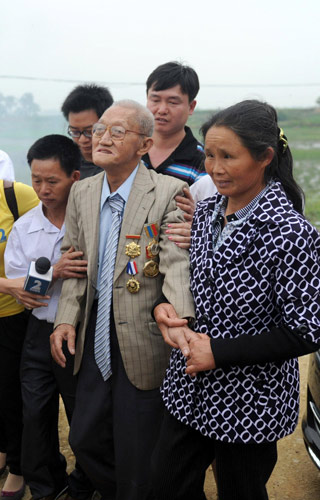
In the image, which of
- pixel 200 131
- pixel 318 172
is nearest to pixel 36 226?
pixel 200 131

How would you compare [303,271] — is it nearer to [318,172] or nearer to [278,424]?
[278,424]

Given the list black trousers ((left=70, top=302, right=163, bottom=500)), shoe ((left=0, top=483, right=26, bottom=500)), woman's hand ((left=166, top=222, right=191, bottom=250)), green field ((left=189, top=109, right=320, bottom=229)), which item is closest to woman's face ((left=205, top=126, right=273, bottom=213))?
woman's hand ((left=166, top=222, right=191, bottom=250))

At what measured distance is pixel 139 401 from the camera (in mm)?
2459

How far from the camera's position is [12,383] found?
9.80 feet

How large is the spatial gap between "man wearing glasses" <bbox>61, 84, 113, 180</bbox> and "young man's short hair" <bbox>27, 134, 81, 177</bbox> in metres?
0.24

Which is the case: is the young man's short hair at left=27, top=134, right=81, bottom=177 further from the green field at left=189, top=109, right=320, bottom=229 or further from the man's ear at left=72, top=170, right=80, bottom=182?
the green field at left=189, top=109, right=320, bottom=229

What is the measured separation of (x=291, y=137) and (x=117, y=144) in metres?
7.24

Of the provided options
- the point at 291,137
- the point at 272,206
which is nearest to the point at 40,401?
the point at 272,206

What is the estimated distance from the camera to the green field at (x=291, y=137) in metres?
6.40

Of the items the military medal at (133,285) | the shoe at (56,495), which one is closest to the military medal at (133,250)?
the military medal at (133,285)

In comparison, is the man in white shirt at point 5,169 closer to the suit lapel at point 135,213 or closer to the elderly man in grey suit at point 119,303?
the elderly man in grey suit at point 119,303

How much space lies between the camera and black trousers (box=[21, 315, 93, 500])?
276 cm

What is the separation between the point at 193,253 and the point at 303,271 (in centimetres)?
48

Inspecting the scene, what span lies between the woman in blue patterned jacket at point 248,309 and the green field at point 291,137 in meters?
4.12
